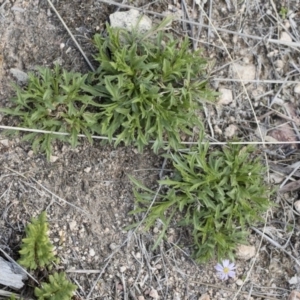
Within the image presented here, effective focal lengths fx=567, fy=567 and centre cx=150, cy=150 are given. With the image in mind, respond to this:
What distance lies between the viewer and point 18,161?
3.55 metres

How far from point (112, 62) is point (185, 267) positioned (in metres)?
1.36

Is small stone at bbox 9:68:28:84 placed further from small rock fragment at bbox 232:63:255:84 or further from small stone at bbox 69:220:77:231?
small rock fragment at bbox 232:63:255:84

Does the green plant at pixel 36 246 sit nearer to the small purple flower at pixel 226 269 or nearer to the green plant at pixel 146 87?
the green plant at pixel 146 87

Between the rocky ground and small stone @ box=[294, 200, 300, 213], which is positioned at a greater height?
the rocky ground

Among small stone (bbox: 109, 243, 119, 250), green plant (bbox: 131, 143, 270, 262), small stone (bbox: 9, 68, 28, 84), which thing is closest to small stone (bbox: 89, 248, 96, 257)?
small stone (bbox: 109, 243, 119, 250)

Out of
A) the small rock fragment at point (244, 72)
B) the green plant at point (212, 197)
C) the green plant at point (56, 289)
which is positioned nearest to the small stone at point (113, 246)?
the green plant at point (212, 197)

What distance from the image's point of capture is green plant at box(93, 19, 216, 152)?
3.40m

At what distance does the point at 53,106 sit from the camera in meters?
3.40

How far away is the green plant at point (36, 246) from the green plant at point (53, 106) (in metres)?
0.43

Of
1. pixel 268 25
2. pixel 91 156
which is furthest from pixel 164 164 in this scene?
pixel 268 25

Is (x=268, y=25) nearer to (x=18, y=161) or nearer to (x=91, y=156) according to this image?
(x=91, y=156)

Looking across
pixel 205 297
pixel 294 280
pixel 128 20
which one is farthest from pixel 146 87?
pixel 294 280

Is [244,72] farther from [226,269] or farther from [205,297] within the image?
[205,297]

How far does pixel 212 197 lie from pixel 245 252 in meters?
0.43
